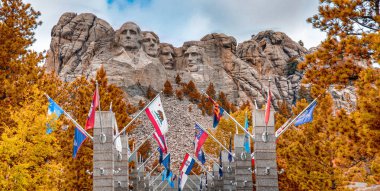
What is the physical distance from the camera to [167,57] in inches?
3863

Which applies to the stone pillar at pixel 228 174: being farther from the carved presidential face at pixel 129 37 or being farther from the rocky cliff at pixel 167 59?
the carved presidential face at pixel 129 37

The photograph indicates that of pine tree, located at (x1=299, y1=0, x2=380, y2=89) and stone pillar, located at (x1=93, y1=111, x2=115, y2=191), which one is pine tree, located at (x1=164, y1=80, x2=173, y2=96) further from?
pine tree, located at (x1=299, y1=0, x2=380, y2=89)

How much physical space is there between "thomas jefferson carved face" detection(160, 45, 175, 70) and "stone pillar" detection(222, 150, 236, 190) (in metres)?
71.1

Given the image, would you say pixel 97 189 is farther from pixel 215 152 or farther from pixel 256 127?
pixel 215 152

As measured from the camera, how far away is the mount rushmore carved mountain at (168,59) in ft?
279

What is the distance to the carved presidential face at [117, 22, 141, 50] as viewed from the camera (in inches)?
3477

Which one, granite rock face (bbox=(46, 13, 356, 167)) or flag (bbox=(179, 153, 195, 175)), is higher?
granite rock face (bbox=(46, 13, 356, 167))

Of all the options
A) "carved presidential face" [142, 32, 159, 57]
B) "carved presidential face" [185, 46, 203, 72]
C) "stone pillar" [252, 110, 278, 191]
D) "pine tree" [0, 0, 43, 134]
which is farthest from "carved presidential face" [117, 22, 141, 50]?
"stone pillar" [252, 110, 278, 191]

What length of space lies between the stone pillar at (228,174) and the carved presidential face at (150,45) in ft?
219

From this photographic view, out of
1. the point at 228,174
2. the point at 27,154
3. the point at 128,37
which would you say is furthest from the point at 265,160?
the point at 128,37

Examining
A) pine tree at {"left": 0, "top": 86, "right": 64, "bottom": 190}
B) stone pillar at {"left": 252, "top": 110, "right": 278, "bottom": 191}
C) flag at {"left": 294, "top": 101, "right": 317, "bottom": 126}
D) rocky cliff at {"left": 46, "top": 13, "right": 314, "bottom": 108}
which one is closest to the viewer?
flag at {"left": 294, "top": 101, "right": 317, "bottom": 126}

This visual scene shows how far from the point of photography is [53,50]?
309 feet

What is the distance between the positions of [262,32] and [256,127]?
10093 cm

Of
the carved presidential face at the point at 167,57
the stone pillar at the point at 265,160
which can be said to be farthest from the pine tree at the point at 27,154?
the carved presidential face at the point at 167,57
